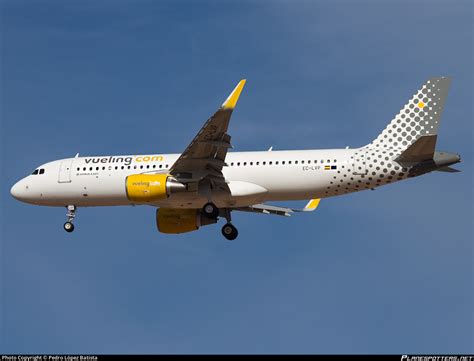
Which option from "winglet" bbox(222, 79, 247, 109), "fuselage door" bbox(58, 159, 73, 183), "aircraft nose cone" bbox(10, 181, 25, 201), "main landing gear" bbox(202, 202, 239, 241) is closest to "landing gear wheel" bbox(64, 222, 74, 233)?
"fuselage door" bbox(58, 159, 73, 183)

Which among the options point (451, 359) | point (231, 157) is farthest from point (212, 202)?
point (451, 359)

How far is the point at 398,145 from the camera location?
4566 centimetres

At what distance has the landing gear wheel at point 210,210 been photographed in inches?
1826

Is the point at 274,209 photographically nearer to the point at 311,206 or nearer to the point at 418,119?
the point at 311,206

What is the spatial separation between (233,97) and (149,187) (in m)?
6.66

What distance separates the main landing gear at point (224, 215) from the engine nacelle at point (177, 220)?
1.67 m

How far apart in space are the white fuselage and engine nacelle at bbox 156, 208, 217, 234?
108 inches

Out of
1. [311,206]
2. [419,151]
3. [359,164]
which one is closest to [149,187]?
[359,164]

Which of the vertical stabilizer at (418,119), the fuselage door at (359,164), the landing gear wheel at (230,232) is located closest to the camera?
the fuselage door at (359,164)

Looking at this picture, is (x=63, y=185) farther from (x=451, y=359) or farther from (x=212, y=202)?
(x=451, y=359)

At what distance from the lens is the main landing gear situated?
152 feet

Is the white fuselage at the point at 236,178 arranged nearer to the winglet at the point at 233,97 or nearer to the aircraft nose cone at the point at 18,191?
the aircraft nose cone at the point at 18,191

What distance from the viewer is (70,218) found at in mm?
49562

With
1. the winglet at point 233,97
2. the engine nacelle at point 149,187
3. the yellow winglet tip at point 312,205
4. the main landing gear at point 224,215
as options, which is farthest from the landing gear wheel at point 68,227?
the winglet at point 233,97
